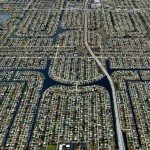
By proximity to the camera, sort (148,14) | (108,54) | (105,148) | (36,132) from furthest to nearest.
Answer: (148,14) < (108,54) < (36,132) < (105,148)

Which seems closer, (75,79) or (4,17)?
(75,79)

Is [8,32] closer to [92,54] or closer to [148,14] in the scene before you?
[92,54]

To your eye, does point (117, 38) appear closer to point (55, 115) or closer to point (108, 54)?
point (108, 54)

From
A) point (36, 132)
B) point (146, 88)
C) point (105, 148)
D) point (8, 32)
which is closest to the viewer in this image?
point (105, 148)

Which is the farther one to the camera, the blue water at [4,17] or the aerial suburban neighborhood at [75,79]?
the blue water at [4,17]

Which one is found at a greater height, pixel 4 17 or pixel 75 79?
pixel 4 17

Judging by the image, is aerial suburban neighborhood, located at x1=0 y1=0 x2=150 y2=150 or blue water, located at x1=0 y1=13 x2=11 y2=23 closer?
aerial suburban neighborhood, located at x1=0 y1=0 x2=150 y2=150

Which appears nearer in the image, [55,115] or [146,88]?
[55,115]

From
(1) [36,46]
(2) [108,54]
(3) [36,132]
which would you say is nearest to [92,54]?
(2) [108,54]
